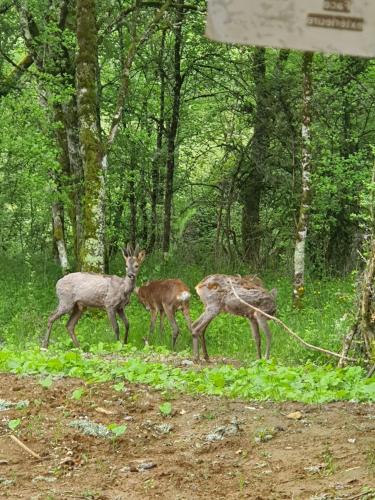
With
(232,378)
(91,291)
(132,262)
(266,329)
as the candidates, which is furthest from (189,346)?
(232,378)

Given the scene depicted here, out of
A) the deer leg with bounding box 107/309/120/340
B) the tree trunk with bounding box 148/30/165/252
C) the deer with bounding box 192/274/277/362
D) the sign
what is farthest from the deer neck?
the sign

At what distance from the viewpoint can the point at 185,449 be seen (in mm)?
6121

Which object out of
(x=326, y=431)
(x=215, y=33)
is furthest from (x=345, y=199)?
(x=215, y=33)

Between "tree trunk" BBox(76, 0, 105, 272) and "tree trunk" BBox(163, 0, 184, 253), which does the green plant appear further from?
"tree trunk" BBox(163, 0, 184, 253)

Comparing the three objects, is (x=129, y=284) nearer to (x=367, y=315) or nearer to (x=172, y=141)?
(x=367, y=315)

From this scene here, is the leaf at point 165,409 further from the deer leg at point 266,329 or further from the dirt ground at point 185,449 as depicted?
the deer leg at point 266,329

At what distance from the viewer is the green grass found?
1313cm

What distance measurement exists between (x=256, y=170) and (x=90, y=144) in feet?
21.3

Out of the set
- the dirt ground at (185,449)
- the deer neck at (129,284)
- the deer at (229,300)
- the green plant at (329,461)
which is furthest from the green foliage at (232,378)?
the deer neck at (129,284)

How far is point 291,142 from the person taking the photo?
20391 millimetres

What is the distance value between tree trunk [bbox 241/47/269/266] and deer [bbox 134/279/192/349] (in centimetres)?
608

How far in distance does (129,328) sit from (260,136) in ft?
26.2

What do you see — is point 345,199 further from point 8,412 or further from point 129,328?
point 8,412

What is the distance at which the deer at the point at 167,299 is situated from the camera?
15.0 metres
